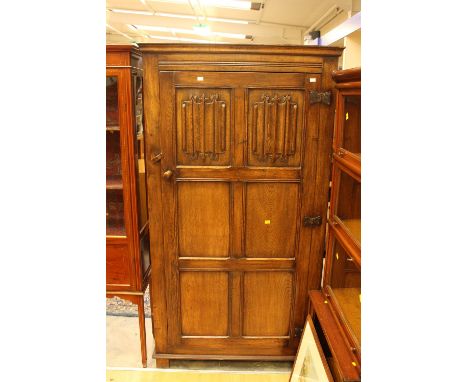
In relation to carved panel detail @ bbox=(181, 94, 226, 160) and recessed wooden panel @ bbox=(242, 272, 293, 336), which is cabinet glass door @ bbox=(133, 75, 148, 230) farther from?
recessed wooden panel @ bbox=(242, 272, 293, 336)

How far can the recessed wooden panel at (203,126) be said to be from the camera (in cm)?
173

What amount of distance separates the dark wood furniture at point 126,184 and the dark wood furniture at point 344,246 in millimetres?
953

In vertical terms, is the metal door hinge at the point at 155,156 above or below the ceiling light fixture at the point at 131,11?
below

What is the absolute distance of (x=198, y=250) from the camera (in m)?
1.93

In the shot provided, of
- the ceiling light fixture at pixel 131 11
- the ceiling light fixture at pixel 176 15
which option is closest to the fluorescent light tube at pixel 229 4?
the ceiling light fixture at pixel 176 15

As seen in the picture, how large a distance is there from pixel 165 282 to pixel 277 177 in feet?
2.69

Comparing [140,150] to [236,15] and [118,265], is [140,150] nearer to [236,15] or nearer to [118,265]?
[118,265]

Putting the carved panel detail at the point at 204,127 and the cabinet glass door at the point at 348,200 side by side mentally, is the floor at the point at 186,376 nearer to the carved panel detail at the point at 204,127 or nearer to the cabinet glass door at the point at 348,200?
the cabinet glass door at the point at 348,200

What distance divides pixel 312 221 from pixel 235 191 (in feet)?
1.40

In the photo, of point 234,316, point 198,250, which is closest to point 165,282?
point 198,250

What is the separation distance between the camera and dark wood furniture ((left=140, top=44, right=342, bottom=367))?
1.70 metres

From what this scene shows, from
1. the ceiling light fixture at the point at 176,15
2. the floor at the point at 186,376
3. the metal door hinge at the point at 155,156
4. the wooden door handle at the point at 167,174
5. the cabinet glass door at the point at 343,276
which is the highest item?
the ceiling light fixture at the point at 176,15

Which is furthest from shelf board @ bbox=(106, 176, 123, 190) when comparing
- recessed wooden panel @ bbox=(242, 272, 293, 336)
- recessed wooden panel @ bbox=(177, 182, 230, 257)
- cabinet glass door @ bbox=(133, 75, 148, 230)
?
recessed wooden panel @ bbox=(242, 272, 293, 336)

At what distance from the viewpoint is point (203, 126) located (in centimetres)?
176
